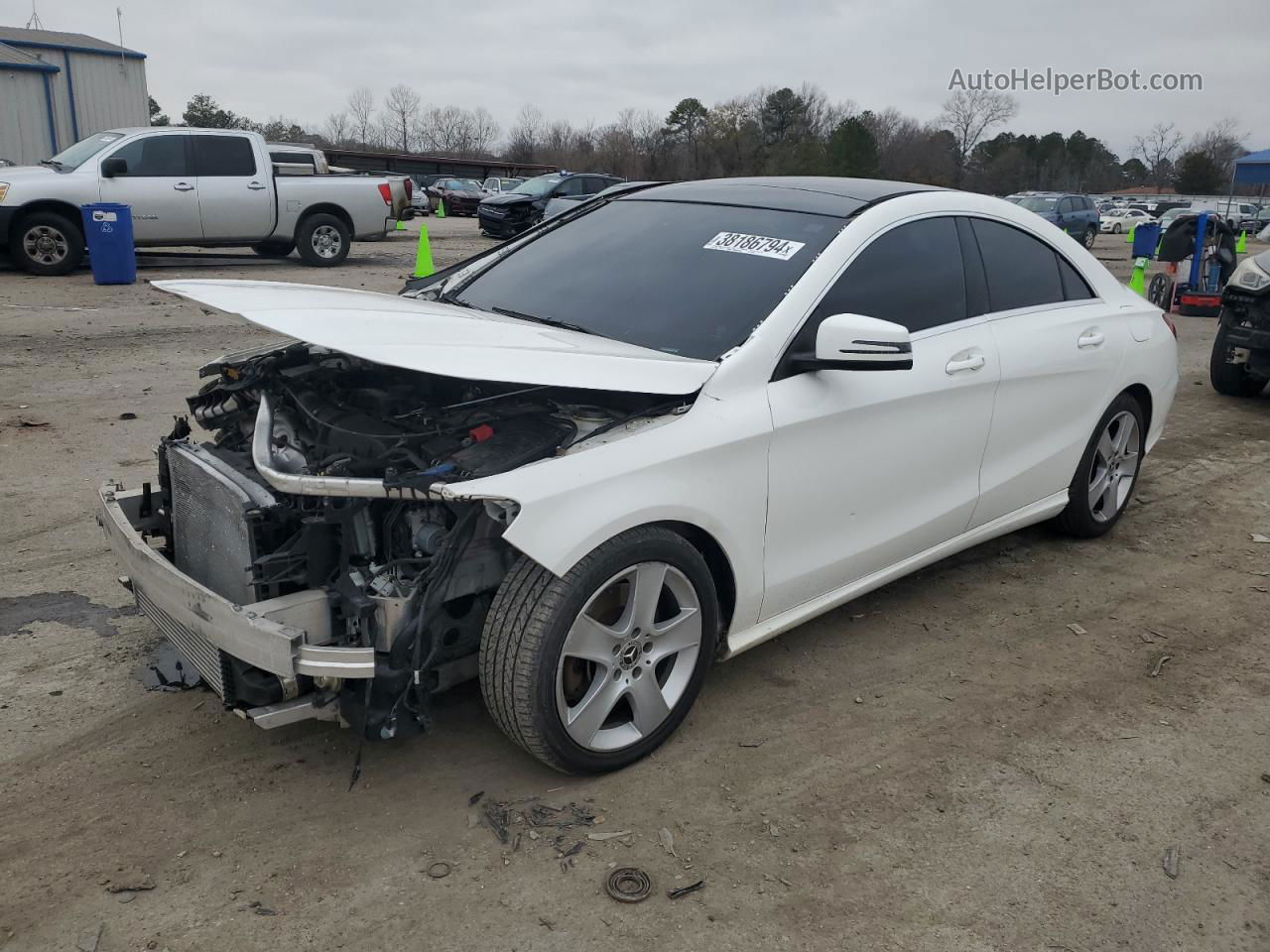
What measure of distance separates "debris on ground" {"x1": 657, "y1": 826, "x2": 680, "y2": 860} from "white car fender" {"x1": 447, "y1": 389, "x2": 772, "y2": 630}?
2.42 feet

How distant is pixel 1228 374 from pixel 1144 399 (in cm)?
469

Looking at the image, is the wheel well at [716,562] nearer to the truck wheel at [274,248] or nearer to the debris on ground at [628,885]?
the debris on ground at [628,885]

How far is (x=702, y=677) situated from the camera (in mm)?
3289

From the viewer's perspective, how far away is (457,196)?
35.8 meters

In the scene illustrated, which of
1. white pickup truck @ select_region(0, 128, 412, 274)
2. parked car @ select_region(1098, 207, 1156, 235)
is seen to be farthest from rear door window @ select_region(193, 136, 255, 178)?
parked car @ select_region(1098, 207, 1156, 235)

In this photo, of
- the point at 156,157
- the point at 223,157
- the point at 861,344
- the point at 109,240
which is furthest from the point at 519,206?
the point at 861,344

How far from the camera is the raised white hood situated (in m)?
2.77

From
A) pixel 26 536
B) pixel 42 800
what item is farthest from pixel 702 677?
pixel 26 536

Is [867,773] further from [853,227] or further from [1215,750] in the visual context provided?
[853,227]

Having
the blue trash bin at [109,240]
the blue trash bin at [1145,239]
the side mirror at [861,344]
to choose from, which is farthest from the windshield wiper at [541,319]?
the blue trash bin at [1145,239]

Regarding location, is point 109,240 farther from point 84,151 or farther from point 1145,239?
point 1145,239

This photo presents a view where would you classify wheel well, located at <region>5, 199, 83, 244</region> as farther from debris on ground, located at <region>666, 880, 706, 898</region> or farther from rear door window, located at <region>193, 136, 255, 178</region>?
debris on ground, located at <region>666, 880, 706, 898</region>

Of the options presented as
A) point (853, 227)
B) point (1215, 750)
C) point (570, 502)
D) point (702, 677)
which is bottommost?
point (1215, 750)

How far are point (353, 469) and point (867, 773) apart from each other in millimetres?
1829
